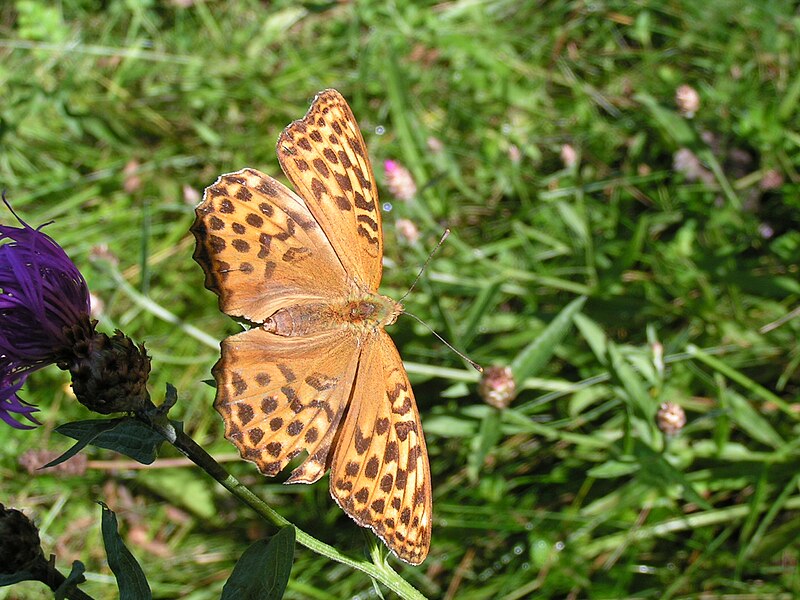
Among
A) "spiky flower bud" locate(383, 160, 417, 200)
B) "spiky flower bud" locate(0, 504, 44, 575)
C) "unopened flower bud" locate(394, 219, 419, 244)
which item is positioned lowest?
"unopened flower bud" locate(394, 219, 419, 244)

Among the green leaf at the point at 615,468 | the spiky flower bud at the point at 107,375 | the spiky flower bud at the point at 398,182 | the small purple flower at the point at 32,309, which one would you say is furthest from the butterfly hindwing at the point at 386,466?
the spiky flower bud at the point at 398,182

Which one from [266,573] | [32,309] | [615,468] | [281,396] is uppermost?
[32,309]

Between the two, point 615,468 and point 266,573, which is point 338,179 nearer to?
point 266,573

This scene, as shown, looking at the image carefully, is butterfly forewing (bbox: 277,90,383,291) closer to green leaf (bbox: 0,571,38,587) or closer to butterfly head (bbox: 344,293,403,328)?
butterfly head (bbox: 344,293,403,328)

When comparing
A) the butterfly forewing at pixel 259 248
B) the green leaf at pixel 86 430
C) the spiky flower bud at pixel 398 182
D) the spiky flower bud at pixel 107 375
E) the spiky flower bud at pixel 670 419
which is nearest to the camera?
the green leaf at pixel 86 430

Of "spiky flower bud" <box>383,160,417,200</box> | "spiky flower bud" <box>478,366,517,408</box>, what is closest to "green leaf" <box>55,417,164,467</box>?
"spiky flower bud" <box>478,366,517,408</box>

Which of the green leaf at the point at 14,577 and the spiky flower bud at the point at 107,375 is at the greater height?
the spiky flower bud at the point at 107,375

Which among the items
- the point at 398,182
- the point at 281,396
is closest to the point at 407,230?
the point at 398,182

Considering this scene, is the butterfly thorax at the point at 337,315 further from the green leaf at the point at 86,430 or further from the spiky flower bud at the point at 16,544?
the spiky flower bud at the point at 16,544
